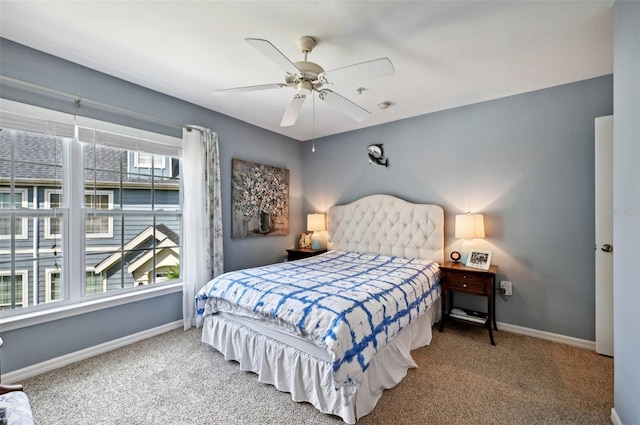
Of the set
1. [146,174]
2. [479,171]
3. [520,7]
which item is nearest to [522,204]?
[479,171]

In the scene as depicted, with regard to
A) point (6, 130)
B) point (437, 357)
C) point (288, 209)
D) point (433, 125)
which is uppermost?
point (433, 125)

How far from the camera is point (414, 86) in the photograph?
285cm

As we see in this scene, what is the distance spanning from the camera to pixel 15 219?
2217mm

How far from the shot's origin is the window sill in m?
2.11

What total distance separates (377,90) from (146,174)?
8.86ft

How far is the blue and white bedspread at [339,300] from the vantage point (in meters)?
1.67

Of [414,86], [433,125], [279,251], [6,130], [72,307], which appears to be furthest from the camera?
[279,251]

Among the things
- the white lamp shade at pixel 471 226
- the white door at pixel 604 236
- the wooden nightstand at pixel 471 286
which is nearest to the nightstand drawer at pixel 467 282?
the wooden nightstand at pixel 471 286

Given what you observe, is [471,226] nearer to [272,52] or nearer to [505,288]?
[505,288]

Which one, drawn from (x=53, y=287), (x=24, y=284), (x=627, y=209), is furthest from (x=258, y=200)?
(x=627, y=209)

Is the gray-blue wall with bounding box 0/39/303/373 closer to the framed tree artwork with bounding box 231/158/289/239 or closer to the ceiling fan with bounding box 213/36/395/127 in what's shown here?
the framed tree artwork with bounding box 231/158/289/239

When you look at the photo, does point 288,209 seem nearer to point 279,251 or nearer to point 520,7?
point 279,251

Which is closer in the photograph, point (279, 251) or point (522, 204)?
point (522, 204)

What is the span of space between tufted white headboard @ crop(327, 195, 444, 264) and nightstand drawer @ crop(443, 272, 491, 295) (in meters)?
0.35
